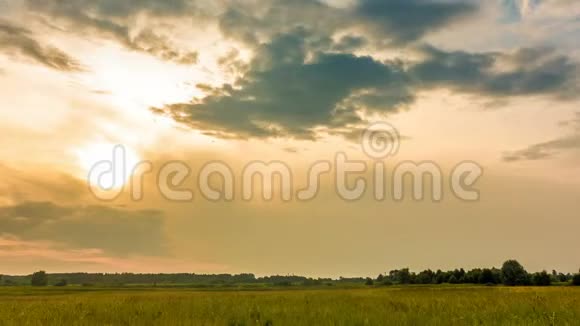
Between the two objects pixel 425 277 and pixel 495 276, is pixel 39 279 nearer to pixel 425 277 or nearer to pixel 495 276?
pixel 425 277

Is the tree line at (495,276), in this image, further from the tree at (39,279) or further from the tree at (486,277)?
the tree at (39,279)

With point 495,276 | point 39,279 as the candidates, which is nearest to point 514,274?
point 495,276

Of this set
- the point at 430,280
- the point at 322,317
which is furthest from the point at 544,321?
the point at 430,280

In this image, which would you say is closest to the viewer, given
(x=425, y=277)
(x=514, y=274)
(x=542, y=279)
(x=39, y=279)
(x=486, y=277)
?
(x=542, y=279)

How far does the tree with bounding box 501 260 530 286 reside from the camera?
115 m

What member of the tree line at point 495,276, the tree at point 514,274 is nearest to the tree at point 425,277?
the tree line at point 495,276

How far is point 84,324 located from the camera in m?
9.29

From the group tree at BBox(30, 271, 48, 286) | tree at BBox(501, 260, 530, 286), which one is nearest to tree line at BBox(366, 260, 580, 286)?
tree at BBox(501, 260, 530, 286)

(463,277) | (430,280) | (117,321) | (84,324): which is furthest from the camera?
(430,280)

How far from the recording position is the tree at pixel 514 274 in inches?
4510

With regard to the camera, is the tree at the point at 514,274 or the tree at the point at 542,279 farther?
the tree at the point at 514,274

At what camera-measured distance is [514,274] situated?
11688cm

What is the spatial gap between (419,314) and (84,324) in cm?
743

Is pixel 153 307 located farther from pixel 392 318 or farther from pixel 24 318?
pixel 392 318
